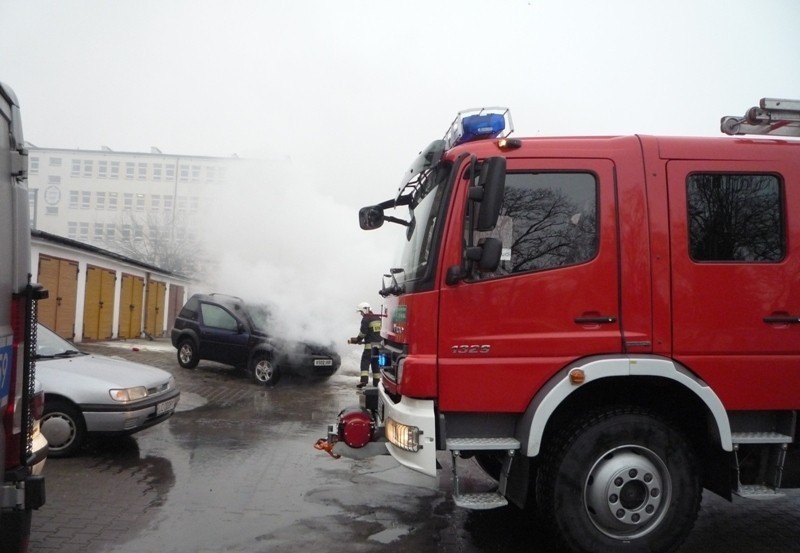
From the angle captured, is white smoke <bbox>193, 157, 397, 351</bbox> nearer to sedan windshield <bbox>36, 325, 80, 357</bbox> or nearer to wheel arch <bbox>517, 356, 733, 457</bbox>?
sedan windshield <bbox>36, 325, 80, 357</bbox>

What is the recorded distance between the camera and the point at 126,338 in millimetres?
21422

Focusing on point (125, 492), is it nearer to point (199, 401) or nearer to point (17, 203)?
point (17, 203)

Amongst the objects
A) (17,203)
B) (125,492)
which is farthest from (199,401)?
(17,203)

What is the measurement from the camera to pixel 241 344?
13008mm

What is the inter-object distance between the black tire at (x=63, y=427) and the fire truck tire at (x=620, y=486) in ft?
16.6

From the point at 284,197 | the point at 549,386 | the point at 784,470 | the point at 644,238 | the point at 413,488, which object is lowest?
the point at 413,488

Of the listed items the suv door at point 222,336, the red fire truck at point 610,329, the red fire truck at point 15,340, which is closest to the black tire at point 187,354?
the suv door at point 222,336

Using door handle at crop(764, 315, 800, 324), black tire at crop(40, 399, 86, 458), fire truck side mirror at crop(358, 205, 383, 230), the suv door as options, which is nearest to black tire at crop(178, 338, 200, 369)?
the suv door

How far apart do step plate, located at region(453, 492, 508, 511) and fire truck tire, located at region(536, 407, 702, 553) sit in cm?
32

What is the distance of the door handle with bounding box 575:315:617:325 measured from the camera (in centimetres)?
397

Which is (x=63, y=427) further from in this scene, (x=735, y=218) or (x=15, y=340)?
(x=735, y=218)

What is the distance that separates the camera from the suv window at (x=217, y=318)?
13.2 meters

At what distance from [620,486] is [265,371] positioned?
32.1 ft

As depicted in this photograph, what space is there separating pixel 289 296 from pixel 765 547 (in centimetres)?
1099
